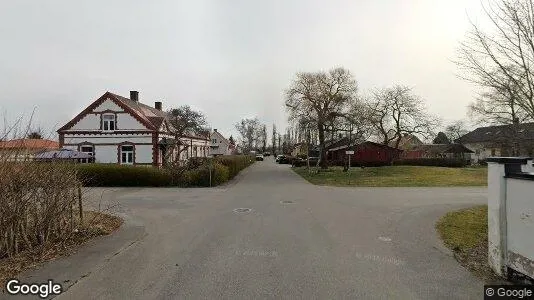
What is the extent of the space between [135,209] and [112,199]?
4.07 meters

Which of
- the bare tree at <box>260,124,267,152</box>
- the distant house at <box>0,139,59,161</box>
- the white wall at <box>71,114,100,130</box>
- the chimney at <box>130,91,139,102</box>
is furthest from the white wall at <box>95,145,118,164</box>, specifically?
the bare tree at <box>260,124,267,152</box>

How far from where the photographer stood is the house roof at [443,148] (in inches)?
2714

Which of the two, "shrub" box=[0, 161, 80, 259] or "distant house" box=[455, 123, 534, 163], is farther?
"distant house" box=[455, 123, 534, 163]

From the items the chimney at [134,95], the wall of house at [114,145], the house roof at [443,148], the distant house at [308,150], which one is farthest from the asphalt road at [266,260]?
the house roof at [443,148]

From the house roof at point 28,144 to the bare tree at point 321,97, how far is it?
36496mm

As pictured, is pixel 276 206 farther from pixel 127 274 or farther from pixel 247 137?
pixel 247 137

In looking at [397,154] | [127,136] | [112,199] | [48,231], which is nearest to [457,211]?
[48,231]

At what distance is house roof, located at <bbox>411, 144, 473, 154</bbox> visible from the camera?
226 feet

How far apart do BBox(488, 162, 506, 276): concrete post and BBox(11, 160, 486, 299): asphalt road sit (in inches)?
18.9

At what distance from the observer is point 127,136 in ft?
134

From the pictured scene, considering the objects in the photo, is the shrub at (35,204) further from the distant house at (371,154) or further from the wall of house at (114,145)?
the distant house at (371,154)

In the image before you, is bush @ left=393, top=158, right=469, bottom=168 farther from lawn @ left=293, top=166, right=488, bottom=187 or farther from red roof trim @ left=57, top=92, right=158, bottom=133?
red roof trim @ left=57, top=92, right=158, bottom=133

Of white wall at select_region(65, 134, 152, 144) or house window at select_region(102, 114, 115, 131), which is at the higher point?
house window at select_region(102, 114, 115, 131)

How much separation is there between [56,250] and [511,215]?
777 centimetres
